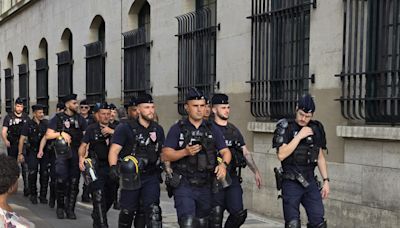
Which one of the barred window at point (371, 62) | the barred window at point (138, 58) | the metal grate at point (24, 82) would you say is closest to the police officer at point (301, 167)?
the barred window at point (371, 62)

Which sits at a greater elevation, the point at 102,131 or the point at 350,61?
the point at 350,61

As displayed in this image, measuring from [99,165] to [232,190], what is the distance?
191cm

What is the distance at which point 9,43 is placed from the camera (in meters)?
25.9

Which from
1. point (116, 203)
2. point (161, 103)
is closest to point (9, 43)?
point (161, 103)

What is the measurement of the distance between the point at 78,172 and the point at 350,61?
4.31 meters

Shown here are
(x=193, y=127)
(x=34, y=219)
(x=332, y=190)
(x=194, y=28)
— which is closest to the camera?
(x=193, y=127)

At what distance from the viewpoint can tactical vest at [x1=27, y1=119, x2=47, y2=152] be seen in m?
9.16

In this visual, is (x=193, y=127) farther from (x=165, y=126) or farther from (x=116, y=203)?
(x=165, y=126)

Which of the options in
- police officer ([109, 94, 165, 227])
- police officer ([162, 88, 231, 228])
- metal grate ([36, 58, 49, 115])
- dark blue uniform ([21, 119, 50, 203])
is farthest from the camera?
metal grate ([36, 58, 49, 115])

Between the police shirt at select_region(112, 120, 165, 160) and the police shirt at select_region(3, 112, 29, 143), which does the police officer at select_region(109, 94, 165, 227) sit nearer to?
the police shirt at select_region(112, 120, 165, 160)

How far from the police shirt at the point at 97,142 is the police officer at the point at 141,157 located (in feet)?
3.84

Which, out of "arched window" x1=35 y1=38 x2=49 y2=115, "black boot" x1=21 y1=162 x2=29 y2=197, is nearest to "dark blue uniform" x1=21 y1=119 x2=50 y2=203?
"black boot" x1=21 y1=162 x2=29 y2=197

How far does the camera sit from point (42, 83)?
2052cm

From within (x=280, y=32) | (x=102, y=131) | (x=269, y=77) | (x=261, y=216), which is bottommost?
(x=261, y=216)
